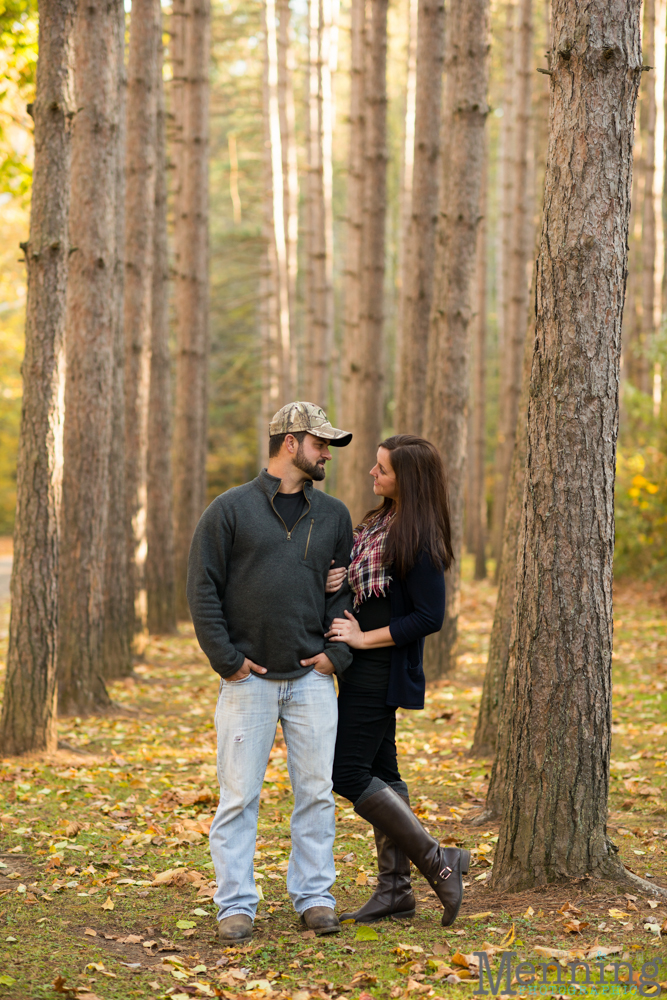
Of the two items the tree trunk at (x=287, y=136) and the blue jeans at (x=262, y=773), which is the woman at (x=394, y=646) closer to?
the blue jeans at (x=262, y=773)

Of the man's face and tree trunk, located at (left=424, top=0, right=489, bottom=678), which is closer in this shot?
the man's face

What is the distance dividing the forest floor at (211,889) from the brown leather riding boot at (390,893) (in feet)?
0.23

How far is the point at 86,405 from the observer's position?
830 cm

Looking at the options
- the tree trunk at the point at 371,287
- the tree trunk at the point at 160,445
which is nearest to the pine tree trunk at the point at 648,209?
the tree trunk at the point at 371,287

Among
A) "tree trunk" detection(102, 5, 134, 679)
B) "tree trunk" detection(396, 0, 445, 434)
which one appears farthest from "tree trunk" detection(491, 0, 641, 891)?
"tree trunk" detection(396, 0, 445, 434)

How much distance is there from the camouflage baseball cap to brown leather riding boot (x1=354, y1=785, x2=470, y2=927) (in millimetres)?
1584

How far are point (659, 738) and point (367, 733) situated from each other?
4.31 metres

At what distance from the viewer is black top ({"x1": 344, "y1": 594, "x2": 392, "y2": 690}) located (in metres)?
4.13

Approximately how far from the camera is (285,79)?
2258 centimetres

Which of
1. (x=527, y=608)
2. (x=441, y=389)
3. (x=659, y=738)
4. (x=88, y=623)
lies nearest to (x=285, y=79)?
(x=441, y=389)

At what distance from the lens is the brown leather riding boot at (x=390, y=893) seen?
13.7 feet

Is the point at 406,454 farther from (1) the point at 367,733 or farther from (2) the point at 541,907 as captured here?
(2) the point at 541,907

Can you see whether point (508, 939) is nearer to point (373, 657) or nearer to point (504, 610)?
point (373, 657)

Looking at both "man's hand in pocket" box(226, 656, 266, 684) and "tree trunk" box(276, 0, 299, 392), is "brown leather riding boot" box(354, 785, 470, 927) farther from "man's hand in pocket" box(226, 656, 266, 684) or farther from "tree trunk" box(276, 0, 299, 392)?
"tree trunk" box(276, 0, 299, 392)
